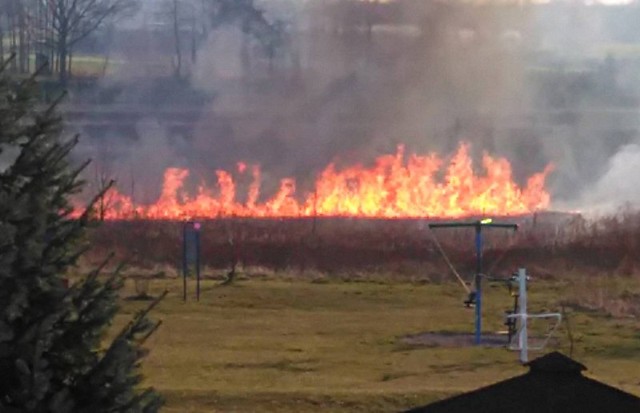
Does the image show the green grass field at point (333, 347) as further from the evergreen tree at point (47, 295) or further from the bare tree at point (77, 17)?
the bare tree at point (77, 17)

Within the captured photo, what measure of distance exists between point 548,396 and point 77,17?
185 ft

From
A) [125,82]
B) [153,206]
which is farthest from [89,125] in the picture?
[153,206]

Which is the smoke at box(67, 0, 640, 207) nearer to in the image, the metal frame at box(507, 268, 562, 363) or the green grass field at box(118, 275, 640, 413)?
the green grass field at box(118, 275, 640, 413)

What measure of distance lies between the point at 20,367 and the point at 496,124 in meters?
49.0

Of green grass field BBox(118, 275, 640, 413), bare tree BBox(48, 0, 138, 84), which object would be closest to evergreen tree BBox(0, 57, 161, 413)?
green grass field BBox(118, 275, 640, 413)

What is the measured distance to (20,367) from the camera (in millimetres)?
5266

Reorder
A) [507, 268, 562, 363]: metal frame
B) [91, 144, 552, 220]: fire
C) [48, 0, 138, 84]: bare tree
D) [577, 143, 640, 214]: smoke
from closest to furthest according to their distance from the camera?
[507, 268, 562, 363]: metal frame → [91, 144, 552, 220]: fire → [577, 143, 640, 214]: smoke → [48, 0, 138, 84]: bare tree

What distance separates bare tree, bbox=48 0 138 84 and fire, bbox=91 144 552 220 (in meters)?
13.4

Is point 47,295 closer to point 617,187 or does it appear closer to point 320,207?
point 320,207

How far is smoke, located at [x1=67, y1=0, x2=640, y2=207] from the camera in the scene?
48.3 meters

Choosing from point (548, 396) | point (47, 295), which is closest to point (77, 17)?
point (47, 295)

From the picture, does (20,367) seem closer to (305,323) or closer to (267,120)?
(305,323)

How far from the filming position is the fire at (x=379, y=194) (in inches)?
1693

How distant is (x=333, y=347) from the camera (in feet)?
63.6
